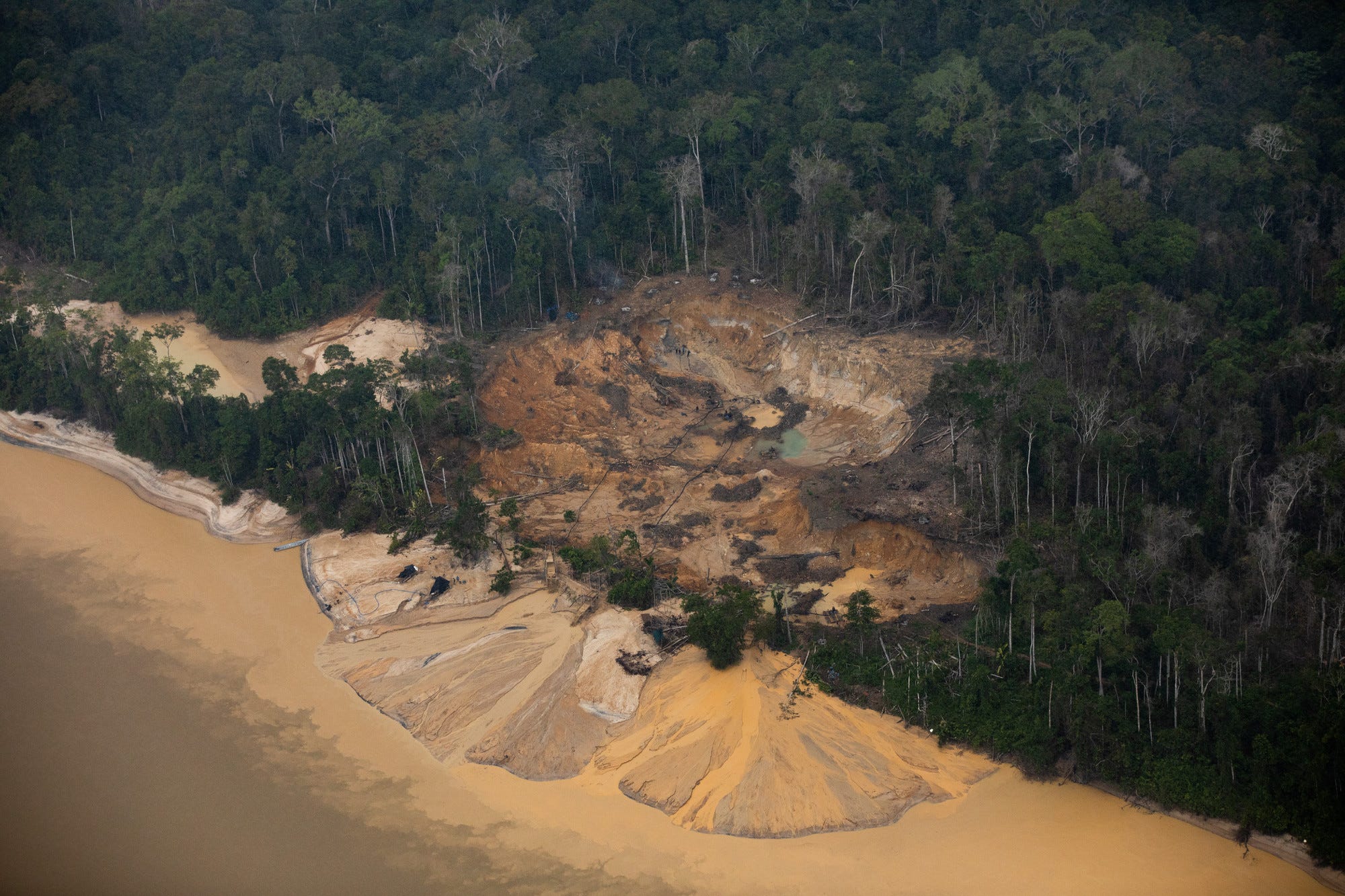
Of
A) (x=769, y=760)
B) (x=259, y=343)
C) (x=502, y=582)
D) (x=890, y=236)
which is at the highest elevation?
(x=890, y=236)

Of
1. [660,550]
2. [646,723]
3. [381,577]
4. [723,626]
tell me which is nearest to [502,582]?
[381,577]

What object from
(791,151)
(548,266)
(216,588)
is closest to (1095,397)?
(791,151)

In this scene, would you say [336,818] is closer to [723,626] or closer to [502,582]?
[502,582]

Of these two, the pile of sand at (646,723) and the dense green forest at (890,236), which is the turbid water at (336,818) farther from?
the dense green forest at (890,236)

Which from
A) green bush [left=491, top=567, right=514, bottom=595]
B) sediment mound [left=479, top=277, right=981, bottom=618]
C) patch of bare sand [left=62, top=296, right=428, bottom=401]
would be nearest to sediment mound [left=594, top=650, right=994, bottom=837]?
sediment mound [left=479, top=277, right=981, bottom=618]

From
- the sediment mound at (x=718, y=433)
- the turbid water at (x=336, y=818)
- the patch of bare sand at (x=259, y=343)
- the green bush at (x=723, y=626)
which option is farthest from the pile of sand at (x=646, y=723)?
the patch of bare sand at (x=259, y=343)

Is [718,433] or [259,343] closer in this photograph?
[718,433]

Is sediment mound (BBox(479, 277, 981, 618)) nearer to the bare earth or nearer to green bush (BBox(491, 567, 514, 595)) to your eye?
the bare earth
